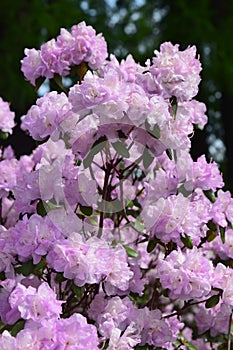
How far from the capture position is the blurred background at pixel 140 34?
22.0 ft

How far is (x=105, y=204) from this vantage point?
1.85 m

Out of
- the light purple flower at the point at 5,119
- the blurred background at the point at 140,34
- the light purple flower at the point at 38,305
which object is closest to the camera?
the light purple flower at the point at 38,305

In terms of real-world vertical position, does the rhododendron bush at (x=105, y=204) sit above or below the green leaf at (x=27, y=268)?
above

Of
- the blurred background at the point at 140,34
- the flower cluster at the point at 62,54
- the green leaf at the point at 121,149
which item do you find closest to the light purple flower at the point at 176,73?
the green leaf at the point at 121,149

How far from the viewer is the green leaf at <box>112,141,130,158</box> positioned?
1525 millimetres

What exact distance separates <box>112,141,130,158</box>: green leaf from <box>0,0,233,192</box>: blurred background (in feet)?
16.7

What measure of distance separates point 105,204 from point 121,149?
0.35 m

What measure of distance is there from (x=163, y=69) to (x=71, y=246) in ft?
1.54

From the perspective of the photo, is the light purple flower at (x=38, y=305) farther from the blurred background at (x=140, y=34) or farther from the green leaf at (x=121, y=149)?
the blurred background at (x=140, y=34)

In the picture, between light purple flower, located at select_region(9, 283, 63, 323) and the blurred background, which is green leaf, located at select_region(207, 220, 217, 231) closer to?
light purple flower, located at select_region(9, 283, 63, 323)

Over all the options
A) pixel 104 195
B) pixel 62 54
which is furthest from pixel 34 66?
pixel 104 195

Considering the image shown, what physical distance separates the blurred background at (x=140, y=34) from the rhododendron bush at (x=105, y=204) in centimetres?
487

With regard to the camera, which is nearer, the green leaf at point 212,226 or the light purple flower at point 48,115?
the light purple flower at point 48,115

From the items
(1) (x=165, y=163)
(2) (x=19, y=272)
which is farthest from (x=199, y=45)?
(2) (x=19, y=272)
